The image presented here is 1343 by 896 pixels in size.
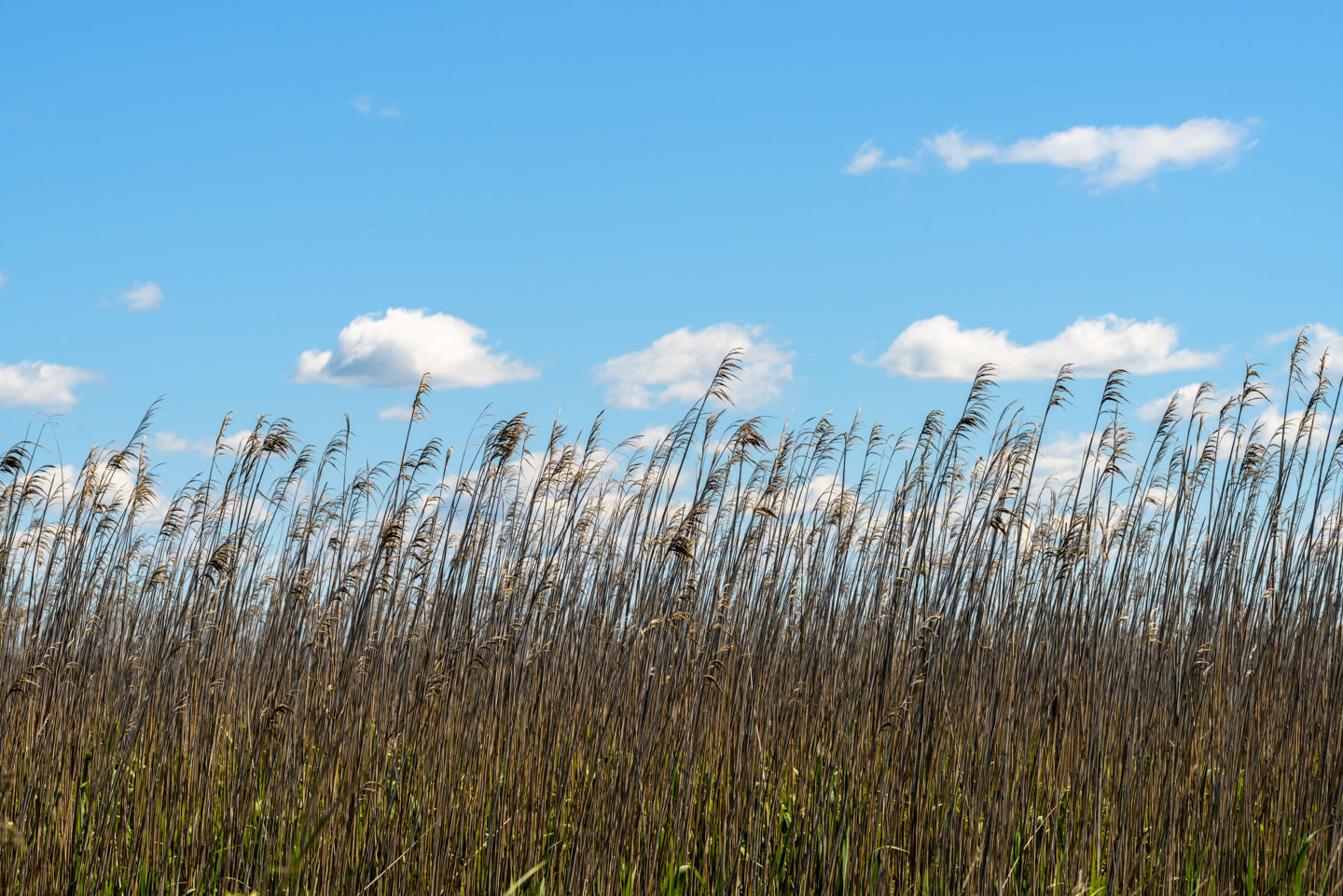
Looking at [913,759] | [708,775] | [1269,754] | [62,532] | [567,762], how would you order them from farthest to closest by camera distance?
[62,532]
[1269,754]
[708,775]
[913,759]
[567,762]

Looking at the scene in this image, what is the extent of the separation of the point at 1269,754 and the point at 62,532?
5784 mm

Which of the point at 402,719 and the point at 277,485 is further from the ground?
the point at 277,485

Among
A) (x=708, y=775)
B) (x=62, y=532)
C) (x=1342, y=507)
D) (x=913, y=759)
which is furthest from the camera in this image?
(x=62, y=532)

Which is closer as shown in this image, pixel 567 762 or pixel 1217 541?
pixel 567 762

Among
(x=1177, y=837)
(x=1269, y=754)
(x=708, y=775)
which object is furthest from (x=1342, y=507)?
(x=708, y=775)

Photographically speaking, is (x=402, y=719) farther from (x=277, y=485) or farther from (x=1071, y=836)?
(x=277, y=485)

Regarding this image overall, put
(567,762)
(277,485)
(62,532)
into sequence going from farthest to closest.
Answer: (277,485) → (62,532) → (567,762)

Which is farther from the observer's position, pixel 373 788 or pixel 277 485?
pixel 277 485

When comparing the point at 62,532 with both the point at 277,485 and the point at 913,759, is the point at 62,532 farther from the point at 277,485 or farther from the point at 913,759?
the point at 913,759

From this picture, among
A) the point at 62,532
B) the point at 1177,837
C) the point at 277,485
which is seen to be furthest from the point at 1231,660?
the point at 62,532

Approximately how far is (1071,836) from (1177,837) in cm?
31

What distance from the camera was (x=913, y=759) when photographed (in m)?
3.03

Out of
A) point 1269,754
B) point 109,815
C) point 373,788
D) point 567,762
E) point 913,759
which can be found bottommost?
point 109,815

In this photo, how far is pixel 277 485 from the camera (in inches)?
231
